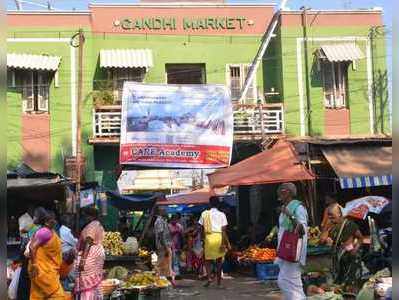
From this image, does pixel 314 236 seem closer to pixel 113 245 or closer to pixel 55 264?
pixel 113 245

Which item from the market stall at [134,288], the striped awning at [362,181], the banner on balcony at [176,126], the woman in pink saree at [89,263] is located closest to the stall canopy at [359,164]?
the striped awning at [362,181]

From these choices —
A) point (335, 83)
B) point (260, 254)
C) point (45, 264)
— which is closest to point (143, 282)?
point (45, 264)

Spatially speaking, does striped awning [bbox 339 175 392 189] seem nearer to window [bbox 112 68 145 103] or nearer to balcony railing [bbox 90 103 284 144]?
balcony railing [bbox 90 103 284 144]

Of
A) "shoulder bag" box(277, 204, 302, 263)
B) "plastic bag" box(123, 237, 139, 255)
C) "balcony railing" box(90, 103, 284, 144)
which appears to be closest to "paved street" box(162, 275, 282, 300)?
"plastic bag" box(123, 237, 139, 255)

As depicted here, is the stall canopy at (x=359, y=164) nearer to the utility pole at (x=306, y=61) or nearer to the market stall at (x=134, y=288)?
the market stall at (x=134, y=288)

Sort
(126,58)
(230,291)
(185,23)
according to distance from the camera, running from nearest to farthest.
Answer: (230,291) → (126,58) → (185,23)

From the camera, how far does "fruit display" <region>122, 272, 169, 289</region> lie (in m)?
9.04

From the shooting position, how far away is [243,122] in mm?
20172

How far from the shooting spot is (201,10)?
21.5 m

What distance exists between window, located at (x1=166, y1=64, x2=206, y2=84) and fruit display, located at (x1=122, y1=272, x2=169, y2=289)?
42.4ft

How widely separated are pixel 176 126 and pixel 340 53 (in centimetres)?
599

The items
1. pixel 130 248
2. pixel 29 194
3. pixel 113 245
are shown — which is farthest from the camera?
pixel 29 194

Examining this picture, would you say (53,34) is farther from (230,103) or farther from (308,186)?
(308,186)

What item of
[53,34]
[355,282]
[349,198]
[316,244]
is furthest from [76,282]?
[53,34]
